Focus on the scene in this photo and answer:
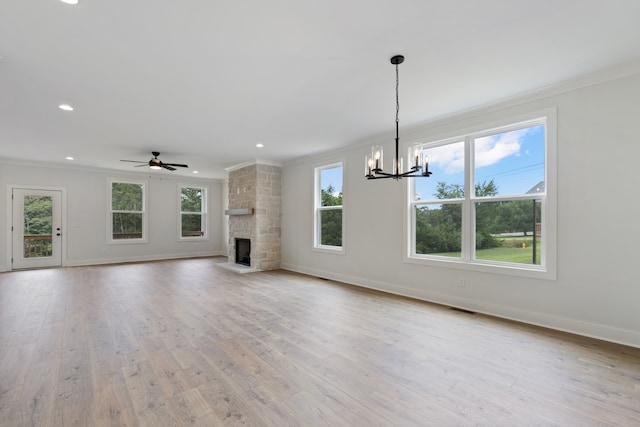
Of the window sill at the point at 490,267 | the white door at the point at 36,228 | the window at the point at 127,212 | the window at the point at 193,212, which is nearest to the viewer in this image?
the window sill at the point at 490,267

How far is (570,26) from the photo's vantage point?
225cm

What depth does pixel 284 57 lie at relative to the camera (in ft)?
8.77

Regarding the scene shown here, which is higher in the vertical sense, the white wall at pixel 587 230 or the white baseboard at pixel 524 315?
the white wall at pixel 587 230

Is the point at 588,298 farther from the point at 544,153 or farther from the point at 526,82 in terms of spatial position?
the point at 526,82

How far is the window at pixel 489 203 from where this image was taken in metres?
3.54

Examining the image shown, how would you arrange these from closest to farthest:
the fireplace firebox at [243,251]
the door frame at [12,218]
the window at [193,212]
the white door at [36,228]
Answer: the door frame at [12,218] < the white door at [36,228] < the fireplace firebox at [243,251] < the window at [193,212]

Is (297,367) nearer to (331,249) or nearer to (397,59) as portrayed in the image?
(397,59)

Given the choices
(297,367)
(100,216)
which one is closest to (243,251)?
(100,216)

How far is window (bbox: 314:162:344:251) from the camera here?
6113mm

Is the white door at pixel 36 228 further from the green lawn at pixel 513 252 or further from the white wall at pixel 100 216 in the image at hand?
the green lawn at pixel 513 252

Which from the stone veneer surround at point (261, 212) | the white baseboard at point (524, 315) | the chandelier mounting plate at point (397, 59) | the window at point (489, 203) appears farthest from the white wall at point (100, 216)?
the chandelier mounting plate at point (397, 59)

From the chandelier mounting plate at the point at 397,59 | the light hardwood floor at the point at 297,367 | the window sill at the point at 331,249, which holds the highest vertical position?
the chandelier mounting plate at the point at 397,59

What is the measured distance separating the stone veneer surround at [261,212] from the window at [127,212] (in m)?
3.34

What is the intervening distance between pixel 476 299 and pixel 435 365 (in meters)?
1.82
